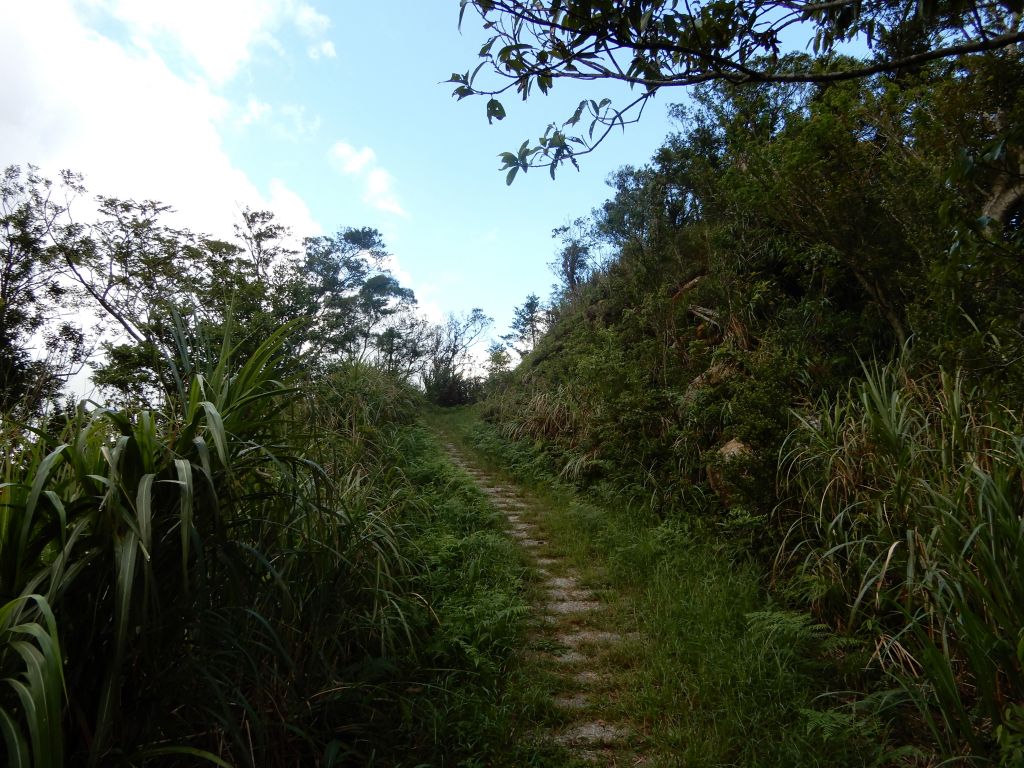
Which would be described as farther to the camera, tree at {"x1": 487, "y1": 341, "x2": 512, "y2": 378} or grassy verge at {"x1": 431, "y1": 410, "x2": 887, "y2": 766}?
tree at {"x1": 487, "y1": 341, "x2": 512, "y2": 378}

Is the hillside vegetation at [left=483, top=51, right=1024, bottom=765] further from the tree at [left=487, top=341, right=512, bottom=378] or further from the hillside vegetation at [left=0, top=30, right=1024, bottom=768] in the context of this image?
the tree at [left=487, top=341, right=512, bottom=378]

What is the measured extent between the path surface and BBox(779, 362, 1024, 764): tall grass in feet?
3.81

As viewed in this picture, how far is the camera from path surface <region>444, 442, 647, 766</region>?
2.49 meters

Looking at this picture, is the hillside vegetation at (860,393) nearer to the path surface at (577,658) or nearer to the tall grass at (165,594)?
the path surface at (577,658)

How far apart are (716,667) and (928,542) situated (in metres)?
1.17

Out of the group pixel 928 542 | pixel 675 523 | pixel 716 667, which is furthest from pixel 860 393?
pixel 716 667

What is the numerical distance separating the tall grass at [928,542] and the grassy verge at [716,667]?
278mm

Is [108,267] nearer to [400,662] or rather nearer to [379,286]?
[400,662]

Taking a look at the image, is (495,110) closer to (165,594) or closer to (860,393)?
(165,594)

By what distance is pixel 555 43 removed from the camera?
6.76 feet

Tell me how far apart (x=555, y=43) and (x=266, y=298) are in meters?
9.23

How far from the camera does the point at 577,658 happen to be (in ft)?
10.5

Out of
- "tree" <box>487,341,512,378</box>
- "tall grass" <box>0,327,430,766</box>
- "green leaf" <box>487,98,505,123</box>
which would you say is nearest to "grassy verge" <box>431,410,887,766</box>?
"tall grass" <box>0,327,430,766</box>

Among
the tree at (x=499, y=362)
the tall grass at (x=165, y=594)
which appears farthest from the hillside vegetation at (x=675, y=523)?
the tree at (x=499, y=362)
